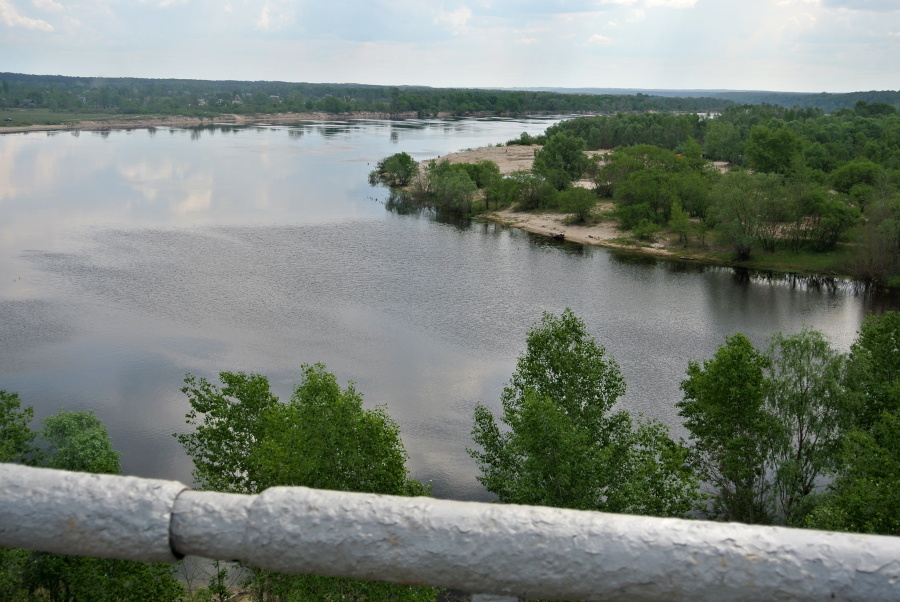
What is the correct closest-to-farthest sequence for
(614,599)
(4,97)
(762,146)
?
(614,599) < (762,146) < (4,97)

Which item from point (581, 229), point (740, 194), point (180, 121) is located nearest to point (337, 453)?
point (740, 194)

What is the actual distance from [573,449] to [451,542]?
12.5 m

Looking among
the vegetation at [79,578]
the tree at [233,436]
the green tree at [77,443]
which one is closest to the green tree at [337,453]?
the tree at [233,436]

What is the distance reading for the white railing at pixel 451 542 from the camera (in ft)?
7.14

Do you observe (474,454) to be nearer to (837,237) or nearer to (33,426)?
(33,426)

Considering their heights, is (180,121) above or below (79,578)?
above

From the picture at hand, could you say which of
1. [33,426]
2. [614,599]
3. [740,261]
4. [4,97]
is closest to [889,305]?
[740,261]

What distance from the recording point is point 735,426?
18312mm

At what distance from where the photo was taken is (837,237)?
165 ft

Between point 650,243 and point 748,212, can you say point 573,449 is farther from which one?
point 650,243

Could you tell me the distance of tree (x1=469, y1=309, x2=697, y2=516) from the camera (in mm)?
14281

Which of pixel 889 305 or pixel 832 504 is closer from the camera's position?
pixel 832 504

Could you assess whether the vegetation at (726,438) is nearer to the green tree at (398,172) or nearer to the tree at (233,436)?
the tree at (233,436)

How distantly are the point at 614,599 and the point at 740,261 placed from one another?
5167cm
